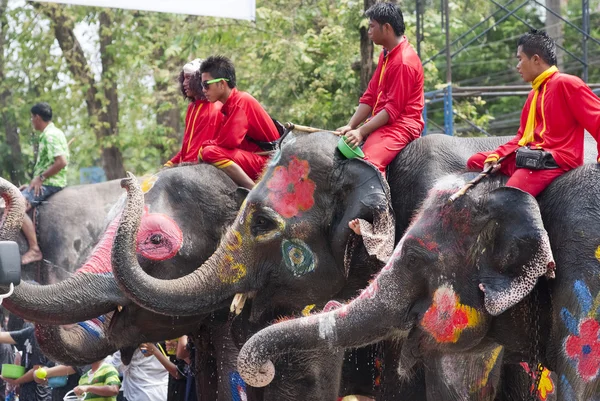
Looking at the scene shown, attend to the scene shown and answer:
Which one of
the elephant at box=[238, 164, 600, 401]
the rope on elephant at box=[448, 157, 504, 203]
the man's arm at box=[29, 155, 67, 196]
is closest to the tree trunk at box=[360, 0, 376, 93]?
the man's arm at box=[29, 155, 67, 196]

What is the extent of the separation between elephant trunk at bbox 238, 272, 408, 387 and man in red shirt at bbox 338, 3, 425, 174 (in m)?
1.59

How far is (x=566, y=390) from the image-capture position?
15.2 ft

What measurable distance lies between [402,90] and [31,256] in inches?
196

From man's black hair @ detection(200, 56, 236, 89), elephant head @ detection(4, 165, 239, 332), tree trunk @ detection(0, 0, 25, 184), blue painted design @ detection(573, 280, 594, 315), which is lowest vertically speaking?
tree trunk @ detection(0, 0, 25, 184)

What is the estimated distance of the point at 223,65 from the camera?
7.40 m

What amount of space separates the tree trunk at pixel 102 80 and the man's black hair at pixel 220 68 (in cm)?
963

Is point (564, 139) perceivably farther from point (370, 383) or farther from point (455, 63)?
point (455, 63)

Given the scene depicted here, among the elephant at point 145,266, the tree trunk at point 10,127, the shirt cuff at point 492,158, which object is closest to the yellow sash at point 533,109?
the shirt cuff at point 492,158

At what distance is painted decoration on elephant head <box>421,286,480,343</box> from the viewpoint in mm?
4809

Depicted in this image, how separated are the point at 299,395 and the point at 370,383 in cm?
54

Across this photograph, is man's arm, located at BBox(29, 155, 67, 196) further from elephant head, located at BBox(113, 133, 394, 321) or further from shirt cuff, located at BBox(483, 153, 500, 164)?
shirt cuff, located at BBox(483, 153, 500, 164)

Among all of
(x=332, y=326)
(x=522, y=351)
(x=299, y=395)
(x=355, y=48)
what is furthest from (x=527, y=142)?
(x=355, y=48)

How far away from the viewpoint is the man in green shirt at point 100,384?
7.93 m

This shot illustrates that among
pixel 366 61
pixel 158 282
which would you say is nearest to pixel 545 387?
pixel 158 282
